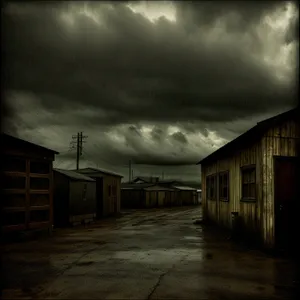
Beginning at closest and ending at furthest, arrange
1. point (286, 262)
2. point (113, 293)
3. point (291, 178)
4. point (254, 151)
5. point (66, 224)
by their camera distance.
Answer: point (113, 293)
point (286, 262)
point (291, 178)
point (254, 151)
point (66, 224)

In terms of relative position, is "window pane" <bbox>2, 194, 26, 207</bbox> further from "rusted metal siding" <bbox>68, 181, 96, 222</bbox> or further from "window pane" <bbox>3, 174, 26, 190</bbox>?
"rusted metal siding" <bbox>68, 181, 96, 222</bbox>

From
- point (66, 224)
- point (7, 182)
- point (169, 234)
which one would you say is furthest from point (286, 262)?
point (66, 224)

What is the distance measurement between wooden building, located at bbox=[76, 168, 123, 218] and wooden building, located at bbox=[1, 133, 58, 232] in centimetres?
1150

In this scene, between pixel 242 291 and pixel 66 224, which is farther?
pixel 66 224

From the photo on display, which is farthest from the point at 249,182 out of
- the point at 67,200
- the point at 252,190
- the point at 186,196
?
the point at 186,196

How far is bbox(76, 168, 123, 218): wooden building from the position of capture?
95.1 feet

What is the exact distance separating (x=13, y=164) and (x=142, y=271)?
10.1 m

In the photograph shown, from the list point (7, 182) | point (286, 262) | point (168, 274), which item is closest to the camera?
point (168, 274)

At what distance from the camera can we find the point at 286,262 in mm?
10398

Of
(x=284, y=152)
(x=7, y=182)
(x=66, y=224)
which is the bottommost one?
(x=66, y=224)

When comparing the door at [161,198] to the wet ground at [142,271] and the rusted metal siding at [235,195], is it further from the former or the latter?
the wet ground at [142,271]

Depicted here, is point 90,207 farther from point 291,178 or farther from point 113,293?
point 113,293

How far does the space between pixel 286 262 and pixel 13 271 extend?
743 cm

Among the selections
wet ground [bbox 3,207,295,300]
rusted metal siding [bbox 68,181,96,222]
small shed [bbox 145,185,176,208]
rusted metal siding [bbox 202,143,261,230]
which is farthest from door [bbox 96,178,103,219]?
small shed [bbox 145,185,176,208]
